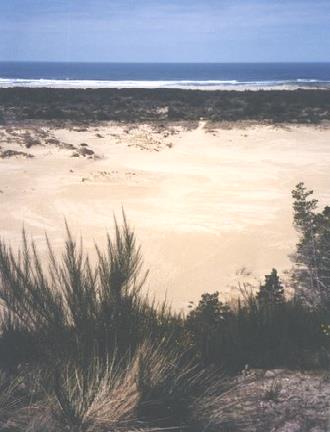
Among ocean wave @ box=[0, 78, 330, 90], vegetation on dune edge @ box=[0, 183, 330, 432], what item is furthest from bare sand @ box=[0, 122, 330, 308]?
ocean wave @ box=[0, 78, 330, 90]

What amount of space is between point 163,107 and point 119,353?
28033 millimetres

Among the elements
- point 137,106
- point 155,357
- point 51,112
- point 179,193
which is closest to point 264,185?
point 179,193

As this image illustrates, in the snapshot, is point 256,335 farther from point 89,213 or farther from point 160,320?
point 89,213

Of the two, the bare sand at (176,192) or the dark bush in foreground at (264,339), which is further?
the bare sand at (176,192)

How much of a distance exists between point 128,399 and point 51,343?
756 millimetres

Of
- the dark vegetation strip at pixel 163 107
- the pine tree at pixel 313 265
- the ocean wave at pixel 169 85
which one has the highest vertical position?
the ocean wave at pixel 169 85

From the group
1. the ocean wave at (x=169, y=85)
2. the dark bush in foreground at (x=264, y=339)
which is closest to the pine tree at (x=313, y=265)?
the dark bush in foreground at (x=264, y=339)

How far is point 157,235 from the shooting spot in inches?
342

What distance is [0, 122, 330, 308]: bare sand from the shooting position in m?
7.78

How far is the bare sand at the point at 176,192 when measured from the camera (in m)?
7.78

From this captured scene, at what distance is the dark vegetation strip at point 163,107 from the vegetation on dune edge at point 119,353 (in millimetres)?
20711

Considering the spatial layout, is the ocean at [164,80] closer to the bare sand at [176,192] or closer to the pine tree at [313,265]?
the bare sand at [176,192]

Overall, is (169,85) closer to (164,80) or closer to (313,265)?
(164,80)

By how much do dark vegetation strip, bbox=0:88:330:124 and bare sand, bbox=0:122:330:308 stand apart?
3.80 metres
